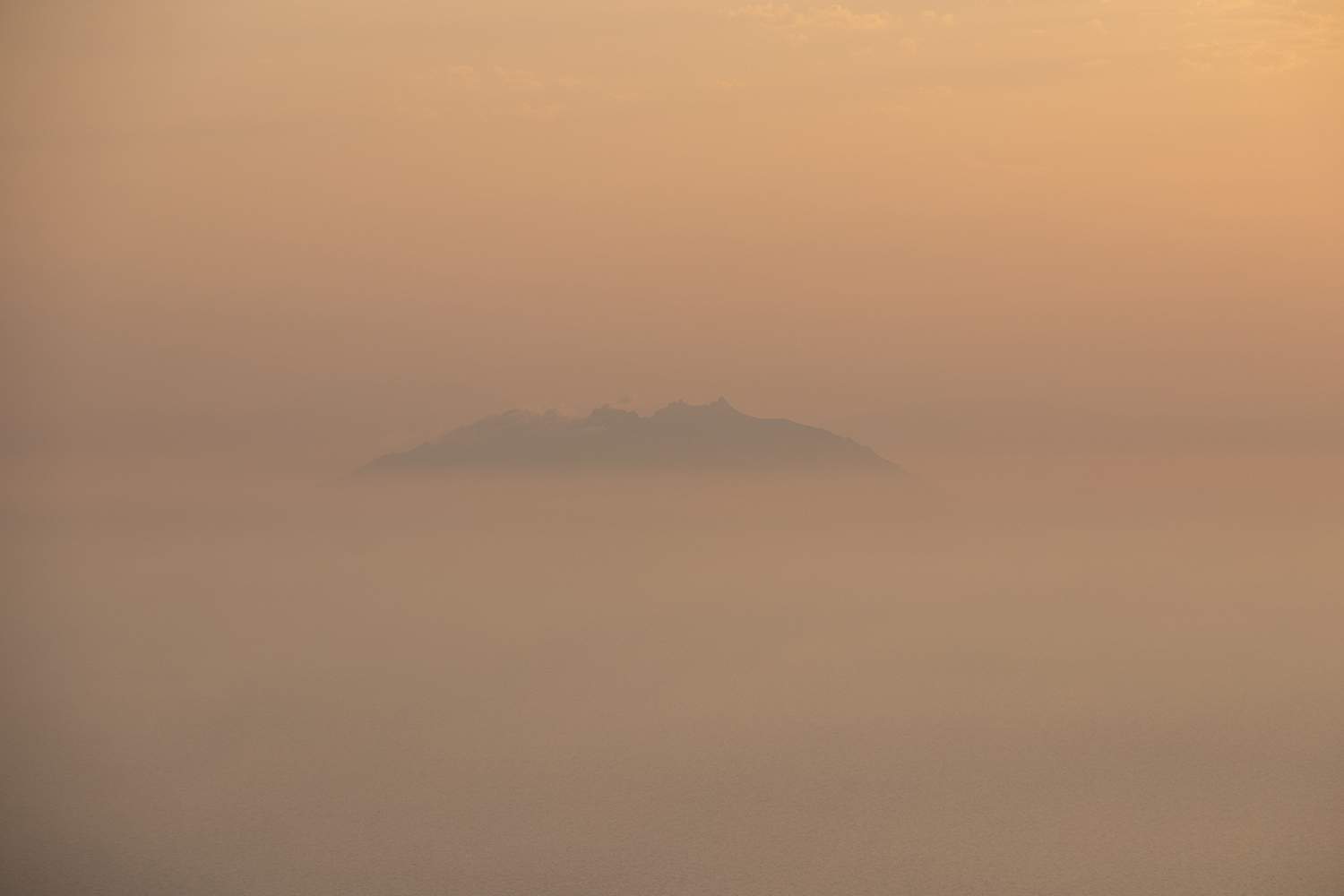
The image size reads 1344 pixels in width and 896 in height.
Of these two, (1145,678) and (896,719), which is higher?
(1145,678)

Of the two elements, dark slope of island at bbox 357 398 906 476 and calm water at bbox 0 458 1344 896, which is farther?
dark slope of island at bbox 357 398 906 476

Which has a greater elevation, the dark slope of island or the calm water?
the dark slope of island

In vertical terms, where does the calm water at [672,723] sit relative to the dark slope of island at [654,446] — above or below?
below

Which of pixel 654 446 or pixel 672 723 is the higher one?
pixel 654 446

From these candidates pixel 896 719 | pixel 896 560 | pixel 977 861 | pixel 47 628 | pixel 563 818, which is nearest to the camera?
pixel 977 861

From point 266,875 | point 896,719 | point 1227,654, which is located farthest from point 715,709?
point 1227,654

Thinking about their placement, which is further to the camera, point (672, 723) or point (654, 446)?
point (654, 446)

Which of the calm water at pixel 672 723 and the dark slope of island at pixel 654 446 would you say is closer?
the calm water at pixel 672 723

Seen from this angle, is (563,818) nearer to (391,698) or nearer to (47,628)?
(391,698)
